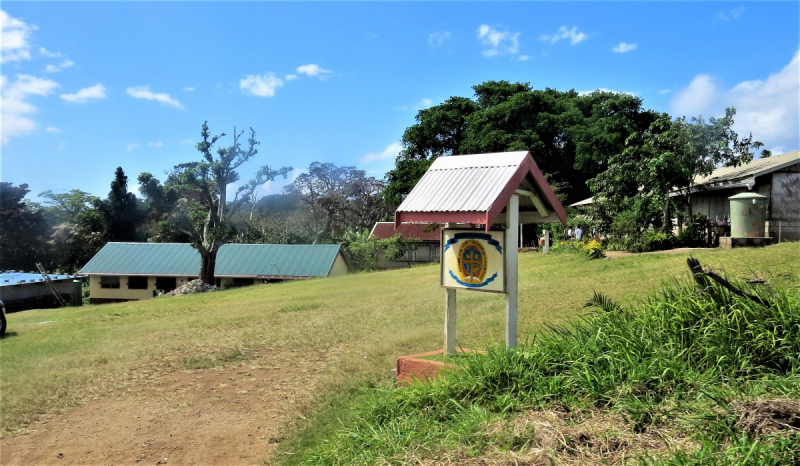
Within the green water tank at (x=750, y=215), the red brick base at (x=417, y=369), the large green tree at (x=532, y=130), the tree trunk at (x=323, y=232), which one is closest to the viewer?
the red brick base at (x=417, y=369)

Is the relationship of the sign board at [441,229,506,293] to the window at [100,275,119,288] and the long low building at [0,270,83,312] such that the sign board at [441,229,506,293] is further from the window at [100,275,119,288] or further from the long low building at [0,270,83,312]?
the window at [100,275,119,288]

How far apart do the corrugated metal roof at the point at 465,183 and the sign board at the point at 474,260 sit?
0.36 metres

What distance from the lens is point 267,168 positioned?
28.9m

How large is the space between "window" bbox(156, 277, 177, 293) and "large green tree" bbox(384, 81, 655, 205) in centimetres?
1445

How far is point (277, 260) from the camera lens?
3048 centimetres

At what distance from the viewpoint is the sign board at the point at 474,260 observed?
559 cm

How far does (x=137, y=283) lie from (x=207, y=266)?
21.8ft

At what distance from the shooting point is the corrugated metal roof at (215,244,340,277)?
2892 centimetres

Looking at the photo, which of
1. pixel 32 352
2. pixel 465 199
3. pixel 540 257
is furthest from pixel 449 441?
pixel 540 257

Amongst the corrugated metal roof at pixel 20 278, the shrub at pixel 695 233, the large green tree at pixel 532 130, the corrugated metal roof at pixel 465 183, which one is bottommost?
the corrugated metal roof at pixel 20 278

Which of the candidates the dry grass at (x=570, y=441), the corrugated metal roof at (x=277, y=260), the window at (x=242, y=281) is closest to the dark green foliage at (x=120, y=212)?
the corrugated metal roof at (x=277, y=260)

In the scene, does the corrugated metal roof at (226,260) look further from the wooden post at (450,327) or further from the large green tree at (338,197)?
→ the wooden post at (450,327)

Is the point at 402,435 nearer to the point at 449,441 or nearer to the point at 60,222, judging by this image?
the point at 449,441

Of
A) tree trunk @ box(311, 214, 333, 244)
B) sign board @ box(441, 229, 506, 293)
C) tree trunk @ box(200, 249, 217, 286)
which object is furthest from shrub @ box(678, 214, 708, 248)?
tree trunk @ box(311, 214, 333, 244)
